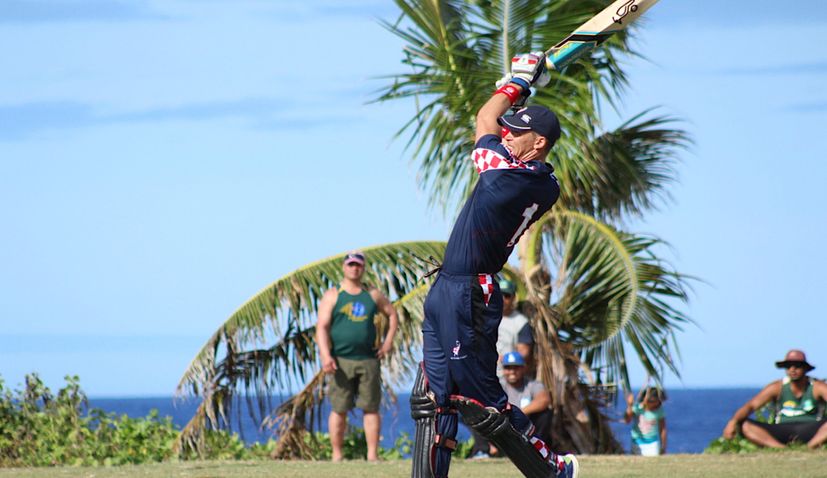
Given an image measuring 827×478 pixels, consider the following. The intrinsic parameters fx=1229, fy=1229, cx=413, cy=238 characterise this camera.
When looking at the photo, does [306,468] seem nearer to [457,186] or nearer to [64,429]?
[64,429]

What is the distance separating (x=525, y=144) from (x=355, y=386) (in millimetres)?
6921

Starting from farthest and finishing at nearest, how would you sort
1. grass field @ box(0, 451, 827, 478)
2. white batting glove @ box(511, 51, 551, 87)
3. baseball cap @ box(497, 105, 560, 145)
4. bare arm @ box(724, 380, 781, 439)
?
bare arm @ box(724, 380, 781, 439), grass field @ box(0, 451, 827, 478), white batting glove @ box(511, 51, 551, 87), baseball cap @ box(497, 105, 560, 145)

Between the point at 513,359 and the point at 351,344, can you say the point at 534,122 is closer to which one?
the point at 513,359

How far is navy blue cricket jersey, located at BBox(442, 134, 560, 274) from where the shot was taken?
21.1 ft

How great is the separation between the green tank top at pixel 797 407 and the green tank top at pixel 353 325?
428 cm

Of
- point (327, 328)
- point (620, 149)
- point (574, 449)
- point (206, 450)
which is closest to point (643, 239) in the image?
point (620, 149)

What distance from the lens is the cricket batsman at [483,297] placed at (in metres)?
6.45

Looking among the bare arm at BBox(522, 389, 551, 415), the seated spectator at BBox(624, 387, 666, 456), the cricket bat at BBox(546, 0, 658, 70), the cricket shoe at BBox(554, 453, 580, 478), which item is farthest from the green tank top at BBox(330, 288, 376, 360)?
the cricket shoe at BBox(554, 453, 580, 478)

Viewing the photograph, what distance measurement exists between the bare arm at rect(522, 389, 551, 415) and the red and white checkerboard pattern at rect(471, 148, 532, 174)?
20.1 feet

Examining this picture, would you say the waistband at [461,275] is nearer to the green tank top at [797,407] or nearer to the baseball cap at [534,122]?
the baseball cap at [534,122]

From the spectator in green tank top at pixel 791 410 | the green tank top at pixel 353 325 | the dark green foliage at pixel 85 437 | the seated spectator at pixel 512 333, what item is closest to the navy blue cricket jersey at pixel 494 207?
the seated spectator at pixel 512 333

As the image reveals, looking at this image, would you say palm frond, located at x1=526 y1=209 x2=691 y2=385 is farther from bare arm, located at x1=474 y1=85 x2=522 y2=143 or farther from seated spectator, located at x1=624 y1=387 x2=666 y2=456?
bare arm, located at x1=474 y1=85 x2=522 y2=143

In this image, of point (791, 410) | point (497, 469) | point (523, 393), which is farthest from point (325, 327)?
point (791, 410)

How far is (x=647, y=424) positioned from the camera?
1426 cm
